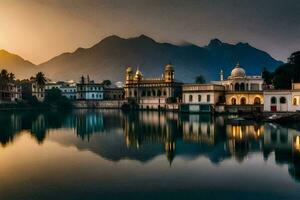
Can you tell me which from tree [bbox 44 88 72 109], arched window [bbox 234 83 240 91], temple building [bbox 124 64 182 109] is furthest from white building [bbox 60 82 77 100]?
arched window [bbox 234 83 240 91]

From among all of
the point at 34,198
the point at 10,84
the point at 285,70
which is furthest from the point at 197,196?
the point at 10,84

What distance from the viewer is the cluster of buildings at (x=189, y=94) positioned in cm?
4719

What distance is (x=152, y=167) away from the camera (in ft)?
54.6

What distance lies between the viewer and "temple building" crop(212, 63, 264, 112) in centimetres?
5727

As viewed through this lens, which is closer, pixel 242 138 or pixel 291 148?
pixel 291 148

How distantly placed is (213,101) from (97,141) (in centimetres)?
3729

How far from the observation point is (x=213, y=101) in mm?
60781

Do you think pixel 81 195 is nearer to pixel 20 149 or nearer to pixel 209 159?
pixel 209 159

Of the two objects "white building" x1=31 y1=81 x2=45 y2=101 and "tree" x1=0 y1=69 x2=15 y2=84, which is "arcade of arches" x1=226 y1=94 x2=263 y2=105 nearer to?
"tree" x1=0 y1=69 x2=15 y2=84

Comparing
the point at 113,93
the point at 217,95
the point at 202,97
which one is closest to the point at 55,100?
the point at 113,93

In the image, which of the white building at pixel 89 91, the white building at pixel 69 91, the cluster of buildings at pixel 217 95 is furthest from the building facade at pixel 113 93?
the cluster of buildings at pixel 217 95

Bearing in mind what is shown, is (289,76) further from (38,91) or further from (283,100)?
(38,91)

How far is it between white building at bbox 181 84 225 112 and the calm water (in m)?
33.6

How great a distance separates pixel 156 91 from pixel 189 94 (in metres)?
14.6
